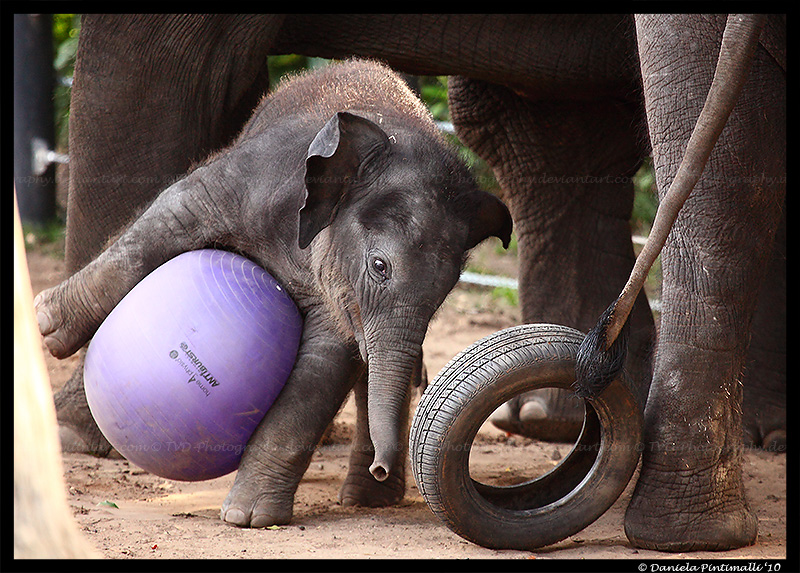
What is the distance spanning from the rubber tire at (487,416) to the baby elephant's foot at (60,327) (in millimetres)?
1260

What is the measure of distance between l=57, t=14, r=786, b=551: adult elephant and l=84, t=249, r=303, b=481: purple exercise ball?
38.0 inches

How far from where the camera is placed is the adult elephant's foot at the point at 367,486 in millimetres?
3670

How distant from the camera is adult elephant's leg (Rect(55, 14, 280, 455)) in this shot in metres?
3.99

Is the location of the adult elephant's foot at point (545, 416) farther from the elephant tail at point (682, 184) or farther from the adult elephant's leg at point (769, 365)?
the elephant tail at point (682, 184)

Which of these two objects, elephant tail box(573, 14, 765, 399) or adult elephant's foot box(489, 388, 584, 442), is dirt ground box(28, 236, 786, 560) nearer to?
adult elephant's foot box(489, 388, 584, 442)

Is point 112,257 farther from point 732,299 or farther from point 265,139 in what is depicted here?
point 732,299

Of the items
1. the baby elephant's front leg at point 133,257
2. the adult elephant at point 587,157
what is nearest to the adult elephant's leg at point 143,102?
the adult elephant at point 587,157

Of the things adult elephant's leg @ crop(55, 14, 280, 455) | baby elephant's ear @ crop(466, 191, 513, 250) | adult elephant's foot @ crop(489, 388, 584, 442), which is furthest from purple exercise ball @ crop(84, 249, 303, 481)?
adult elephant's foot @ crop(489, 388, 584, 442)

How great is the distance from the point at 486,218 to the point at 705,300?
2.41 feet

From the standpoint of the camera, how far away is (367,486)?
3.67 metres

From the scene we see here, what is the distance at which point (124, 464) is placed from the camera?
13.5 feet

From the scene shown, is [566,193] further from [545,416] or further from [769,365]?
[769,365]

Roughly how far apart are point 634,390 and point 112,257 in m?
1.70

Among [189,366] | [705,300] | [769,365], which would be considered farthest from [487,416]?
[769,365]
